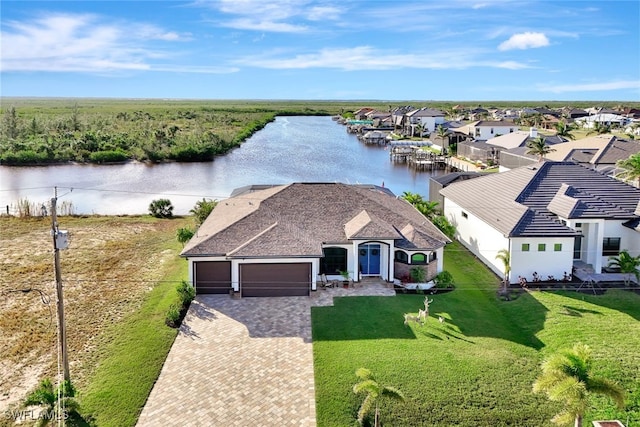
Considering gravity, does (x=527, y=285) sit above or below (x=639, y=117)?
below

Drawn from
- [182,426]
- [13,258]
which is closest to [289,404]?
[182,426]

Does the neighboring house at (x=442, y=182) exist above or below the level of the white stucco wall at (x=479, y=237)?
above

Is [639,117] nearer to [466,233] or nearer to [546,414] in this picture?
[466,233]

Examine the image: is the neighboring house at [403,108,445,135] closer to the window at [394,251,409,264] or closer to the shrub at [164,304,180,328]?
the window at [394,251,409,264]

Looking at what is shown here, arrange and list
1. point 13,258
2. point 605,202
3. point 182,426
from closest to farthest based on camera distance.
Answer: point 182,426
point 605,202
point 13,258

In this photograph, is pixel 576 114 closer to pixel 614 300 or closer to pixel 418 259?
pixel 614 300

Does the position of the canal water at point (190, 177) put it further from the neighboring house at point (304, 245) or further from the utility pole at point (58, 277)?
the utility pole at point (58, 277)

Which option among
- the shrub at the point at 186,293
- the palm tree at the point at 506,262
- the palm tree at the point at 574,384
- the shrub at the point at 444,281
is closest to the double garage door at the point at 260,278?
the shrub at the point at 186,293

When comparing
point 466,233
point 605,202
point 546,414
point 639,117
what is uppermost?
point 639,117
